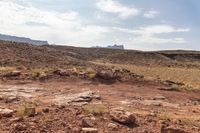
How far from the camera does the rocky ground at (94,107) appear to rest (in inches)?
406

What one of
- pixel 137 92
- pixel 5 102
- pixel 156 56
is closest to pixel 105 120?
pixel 5 102

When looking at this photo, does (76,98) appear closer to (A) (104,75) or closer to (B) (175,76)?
(A) (104,75)

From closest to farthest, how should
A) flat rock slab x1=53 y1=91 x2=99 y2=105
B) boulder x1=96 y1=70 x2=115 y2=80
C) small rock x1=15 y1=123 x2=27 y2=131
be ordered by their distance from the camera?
small rock x1=15 y1=123 x2=27 y2=131
flat rock slab x1=53 y1=91 x2=99 y2=105
boulder x1=96 y1=70 x2=115 y2=80

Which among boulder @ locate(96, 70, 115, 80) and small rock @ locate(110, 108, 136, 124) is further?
boulder @ locate(96, 70, 115, 80)

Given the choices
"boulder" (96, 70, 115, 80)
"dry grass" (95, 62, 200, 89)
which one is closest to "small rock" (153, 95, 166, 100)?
"boulder" (96, 70, 115, 80)

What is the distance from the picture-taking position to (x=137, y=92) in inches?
740

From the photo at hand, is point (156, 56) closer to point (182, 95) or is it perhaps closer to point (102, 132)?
point (182, 95)

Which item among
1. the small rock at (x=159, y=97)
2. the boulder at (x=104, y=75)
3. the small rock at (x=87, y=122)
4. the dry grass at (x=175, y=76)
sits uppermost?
the boulder at (x=104, y=75)

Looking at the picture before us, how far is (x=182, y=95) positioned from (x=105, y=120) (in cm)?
999

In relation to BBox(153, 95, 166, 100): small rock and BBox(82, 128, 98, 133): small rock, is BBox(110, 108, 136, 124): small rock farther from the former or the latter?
BBox(153, 95, 166, 100): small rock

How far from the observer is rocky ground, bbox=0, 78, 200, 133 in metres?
10.3

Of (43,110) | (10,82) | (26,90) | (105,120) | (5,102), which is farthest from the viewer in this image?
(10,82)

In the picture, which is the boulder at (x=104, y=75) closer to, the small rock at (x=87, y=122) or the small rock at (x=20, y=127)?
the small rock at (x=87, y=122)

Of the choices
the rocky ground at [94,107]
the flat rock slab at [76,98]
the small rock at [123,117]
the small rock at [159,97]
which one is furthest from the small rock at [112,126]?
the small rock at [159,97]
